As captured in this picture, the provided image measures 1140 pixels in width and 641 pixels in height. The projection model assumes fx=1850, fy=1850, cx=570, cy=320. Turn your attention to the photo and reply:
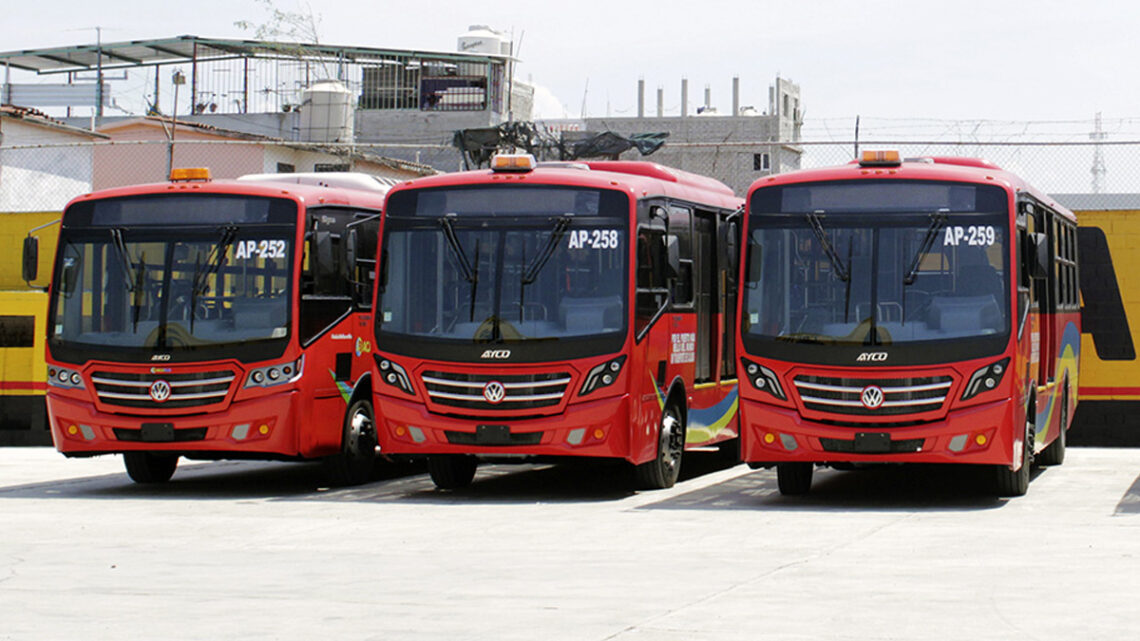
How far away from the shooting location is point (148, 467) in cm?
1845

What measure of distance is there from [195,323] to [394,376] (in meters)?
1.92

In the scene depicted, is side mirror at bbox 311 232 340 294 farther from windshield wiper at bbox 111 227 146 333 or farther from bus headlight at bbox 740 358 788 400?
bus headlight at bbox 740 358 788 400

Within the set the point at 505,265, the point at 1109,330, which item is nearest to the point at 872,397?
the point at 505,265

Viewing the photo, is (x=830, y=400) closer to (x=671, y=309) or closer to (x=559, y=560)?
(x=671, y=309)

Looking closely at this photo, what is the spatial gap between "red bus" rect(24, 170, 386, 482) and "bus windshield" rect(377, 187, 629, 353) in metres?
0.99

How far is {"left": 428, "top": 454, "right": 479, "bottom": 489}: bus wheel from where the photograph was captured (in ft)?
55.9

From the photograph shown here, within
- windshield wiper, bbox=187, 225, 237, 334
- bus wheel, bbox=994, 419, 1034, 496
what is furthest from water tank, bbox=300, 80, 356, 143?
bus wheel, bbox=994, 419, 1034, 496

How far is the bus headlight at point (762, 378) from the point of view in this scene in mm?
15234

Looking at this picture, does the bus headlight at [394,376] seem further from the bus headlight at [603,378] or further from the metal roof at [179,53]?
the metal roof at [179,53]

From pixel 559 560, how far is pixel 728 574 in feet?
4.09

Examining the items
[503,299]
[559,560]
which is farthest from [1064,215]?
[559,560]

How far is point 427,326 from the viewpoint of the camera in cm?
1597

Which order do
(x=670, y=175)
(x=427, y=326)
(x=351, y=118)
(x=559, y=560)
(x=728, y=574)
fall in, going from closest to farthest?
(x=728, y=574) → (x=559, y=560) → (x=427, y=326) → (x=670, y=175) → (x=351, y=118)

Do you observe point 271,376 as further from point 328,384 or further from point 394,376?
point 394,376
